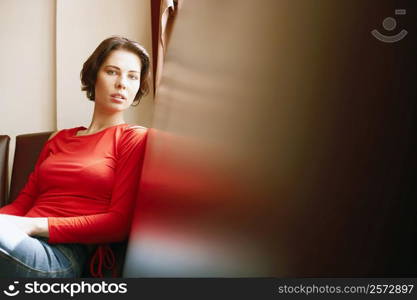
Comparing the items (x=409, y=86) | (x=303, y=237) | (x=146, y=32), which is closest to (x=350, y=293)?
(x=303, y=237)

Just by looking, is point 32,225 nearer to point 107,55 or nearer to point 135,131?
point 135,131

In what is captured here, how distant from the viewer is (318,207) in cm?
41

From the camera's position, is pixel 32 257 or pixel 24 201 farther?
pixel 24 201

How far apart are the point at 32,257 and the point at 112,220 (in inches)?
6.5

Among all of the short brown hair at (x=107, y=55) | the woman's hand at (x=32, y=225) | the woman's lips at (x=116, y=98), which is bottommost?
the woman's hand at (x=32, y=225)

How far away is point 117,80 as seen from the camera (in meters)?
1.13

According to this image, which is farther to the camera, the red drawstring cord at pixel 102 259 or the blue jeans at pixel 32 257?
the red drawstring cord at pixel 102 259

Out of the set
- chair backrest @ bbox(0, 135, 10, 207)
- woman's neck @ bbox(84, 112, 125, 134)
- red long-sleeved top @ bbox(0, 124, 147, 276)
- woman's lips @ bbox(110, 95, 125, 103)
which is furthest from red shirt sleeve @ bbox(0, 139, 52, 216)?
chair backrest @ bbox(0, 135, 10, 207)

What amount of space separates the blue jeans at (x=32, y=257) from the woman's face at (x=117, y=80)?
466 millimetres

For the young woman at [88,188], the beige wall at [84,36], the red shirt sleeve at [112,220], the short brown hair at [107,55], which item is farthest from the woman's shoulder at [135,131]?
the beige wall at [84,36]

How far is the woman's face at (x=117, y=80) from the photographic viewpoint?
44.3 inches

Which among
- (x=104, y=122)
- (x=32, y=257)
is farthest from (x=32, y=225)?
(x=104, y=122)

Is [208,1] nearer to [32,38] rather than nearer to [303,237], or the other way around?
[303,237]

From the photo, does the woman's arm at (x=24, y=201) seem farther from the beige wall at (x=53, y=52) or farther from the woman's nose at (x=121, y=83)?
the beige wall at (x=53, y=52)
